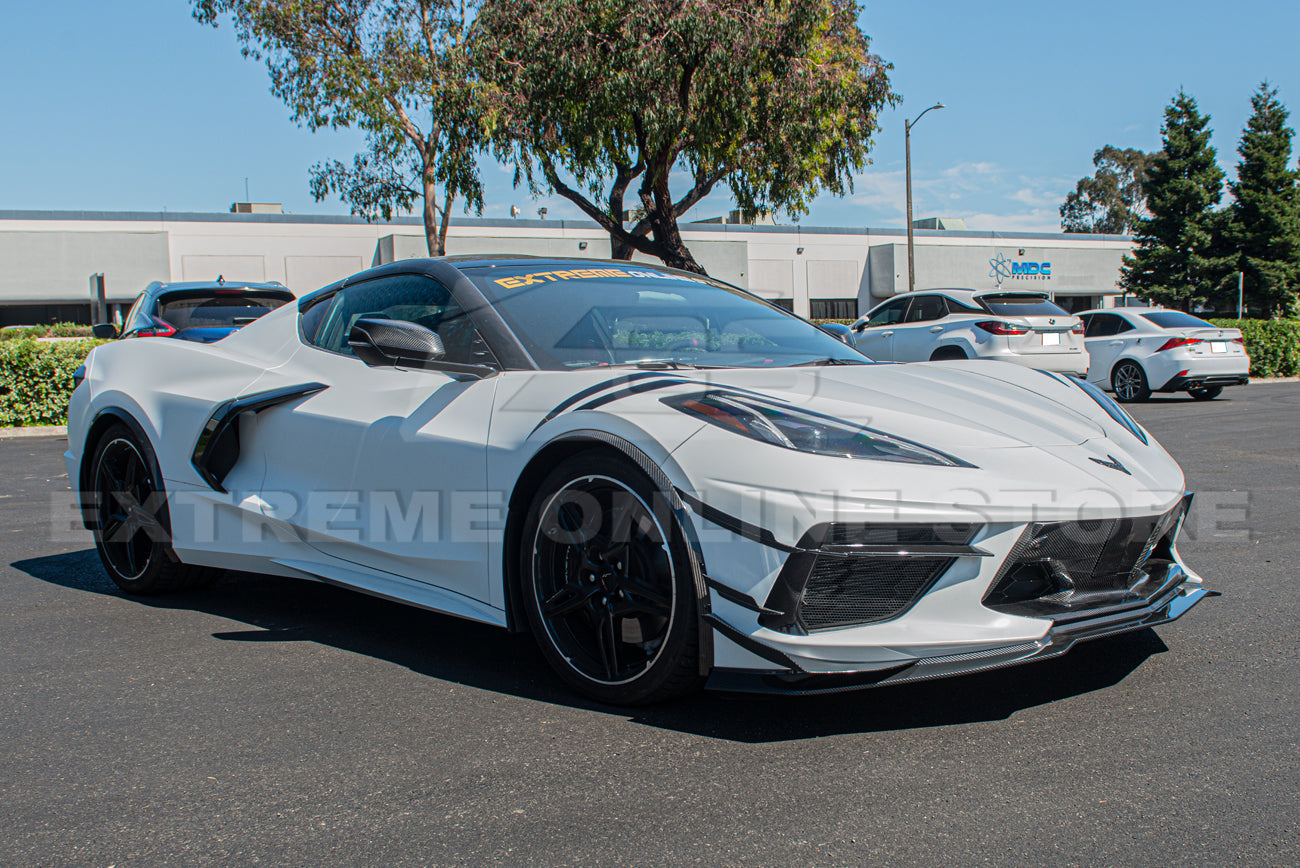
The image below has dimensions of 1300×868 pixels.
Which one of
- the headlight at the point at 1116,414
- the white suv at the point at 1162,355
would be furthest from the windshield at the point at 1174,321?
the headlight at the point at 1116,414

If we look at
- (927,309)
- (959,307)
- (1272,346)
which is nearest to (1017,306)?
(959,307)

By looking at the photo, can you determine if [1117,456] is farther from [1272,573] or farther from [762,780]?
[1272,573]

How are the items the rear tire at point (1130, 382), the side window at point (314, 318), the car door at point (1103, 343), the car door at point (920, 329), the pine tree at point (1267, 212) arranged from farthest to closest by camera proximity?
the pine tree at point (1267, 212) < the car door at point (1103, 343) < the rear tire at point (1130, 382) < the car door at point (920, 329) < the side window at point (314, 318)

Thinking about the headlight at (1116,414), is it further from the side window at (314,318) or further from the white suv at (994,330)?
the white suv at (994,330)

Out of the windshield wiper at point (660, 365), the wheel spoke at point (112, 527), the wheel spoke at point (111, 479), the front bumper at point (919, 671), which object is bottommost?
the front bumper at point (919, 671)

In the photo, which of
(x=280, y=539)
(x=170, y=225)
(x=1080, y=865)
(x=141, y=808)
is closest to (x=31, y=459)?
(x=280, y=539)

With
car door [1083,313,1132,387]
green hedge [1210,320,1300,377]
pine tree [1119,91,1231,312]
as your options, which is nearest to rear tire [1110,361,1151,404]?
car door [1083,313,1132,387]

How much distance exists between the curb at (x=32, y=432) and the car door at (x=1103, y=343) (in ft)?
47.0

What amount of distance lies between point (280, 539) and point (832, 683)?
7.44ft

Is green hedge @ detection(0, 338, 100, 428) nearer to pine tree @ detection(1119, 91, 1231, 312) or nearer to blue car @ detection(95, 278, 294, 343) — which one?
blue car @ detection(95, 278, 294, 343)

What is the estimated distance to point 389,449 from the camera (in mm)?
3561

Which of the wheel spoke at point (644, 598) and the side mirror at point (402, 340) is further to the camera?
the side mirror at point (402, 340)

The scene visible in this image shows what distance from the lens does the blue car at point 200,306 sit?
9914 mm

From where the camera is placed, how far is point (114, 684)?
3406 millimetres
